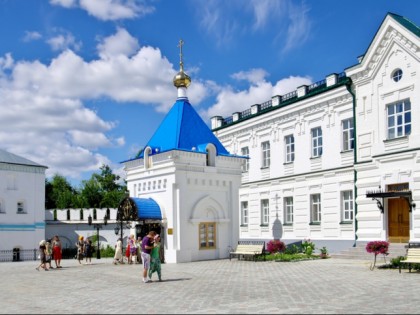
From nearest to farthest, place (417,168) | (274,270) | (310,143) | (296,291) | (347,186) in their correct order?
(296,291)
(274,270)
(417,168)
(347,186)
(310,143)

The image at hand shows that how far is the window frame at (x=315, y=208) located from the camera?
2547 cm

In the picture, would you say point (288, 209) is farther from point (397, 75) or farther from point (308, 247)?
point (397, 75)

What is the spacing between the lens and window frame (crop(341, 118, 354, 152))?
2369 cm

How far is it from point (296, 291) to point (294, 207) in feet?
48.4

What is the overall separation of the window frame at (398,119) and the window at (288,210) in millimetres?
7419

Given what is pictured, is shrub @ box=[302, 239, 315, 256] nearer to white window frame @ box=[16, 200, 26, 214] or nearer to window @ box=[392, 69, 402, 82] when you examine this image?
window @ box=[392, 69, 402, 82]

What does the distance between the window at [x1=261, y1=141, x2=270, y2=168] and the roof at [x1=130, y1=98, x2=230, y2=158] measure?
5363mm

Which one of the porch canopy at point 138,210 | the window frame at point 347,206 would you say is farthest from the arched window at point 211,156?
the window frame at point 347,206

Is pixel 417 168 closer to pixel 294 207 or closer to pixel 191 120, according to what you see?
pixel 294 207

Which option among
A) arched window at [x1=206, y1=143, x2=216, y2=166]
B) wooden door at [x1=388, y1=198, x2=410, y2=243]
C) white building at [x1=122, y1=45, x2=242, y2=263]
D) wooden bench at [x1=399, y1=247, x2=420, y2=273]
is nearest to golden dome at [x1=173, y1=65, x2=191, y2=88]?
white building at [x1=122, y1=45, x2=242, y2=263]

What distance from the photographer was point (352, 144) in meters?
23.7

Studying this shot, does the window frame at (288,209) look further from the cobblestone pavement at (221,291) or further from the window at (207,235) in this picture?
the cobblestone pavement at (221,291)

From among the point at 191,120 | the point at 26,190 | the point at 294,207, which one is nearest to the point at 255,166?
the point at 294,207

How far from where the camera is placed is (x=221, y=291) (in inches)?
485
